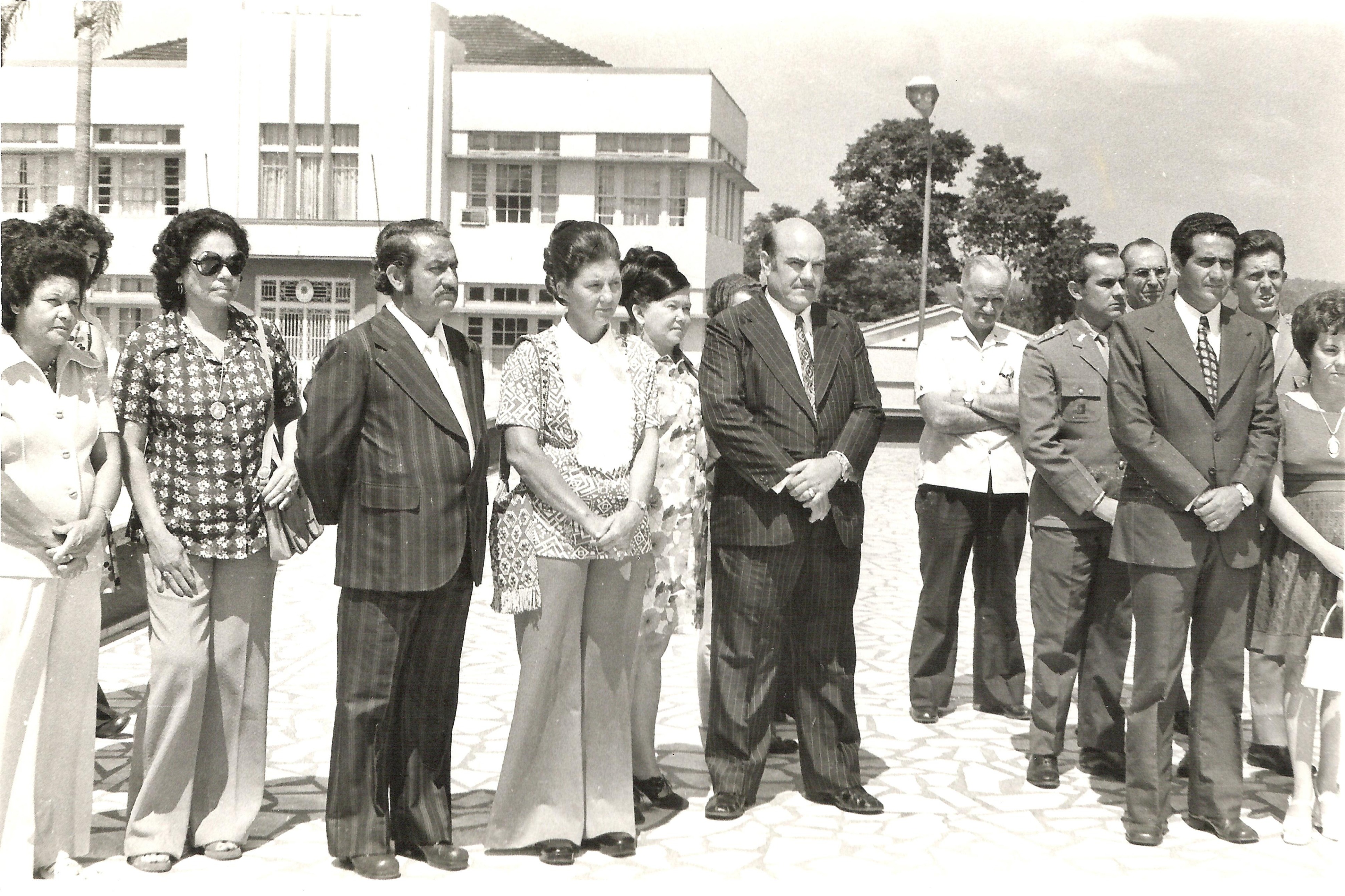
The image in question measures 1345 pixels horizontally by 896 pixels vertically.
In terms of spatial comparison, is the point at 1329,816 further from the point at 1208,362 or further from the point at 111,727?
the point at 111,727

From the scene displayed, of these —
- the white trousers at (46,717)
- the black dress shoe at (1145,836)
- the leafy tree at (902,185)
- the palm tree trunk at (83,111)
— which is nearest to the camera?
the white trousers at (46,717)

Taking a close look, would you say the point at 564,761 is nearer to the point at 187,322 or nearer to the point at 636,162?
the point at 187,322

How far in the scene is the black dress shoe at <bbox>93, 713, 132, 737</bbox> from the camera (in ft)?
19.7

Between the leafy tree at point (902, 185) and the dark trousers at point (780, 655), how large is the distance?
47.1 meters

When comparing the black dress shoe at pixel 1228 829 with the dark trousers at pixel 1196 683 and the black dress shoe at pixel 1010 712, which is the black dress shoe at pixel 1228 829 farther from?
the black dress shoe at pixel 1010 712

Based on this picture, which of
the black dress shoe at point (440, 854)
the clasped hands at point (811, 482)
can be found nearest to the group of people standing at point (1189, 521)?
the clasped hands at point (811, 482)

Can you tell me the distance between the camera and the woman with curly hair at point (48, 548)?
419 centimetres

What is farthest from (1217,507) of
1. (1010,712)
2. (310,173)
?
(310,173)

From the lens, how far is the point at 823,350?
5402 millimetres

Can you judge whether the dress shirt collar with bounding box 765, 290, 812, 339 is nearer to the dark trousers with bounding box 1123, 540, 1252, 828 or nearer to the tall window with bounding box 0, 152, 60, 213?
the dark trousers with bounding box 1123, 540, 1252, 828

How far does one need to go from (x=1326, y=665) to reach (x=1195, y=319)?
1.33 m

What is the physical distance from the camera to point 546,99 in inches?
1414

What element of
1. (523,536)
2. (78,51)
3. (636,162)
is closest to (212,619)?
(523,536)

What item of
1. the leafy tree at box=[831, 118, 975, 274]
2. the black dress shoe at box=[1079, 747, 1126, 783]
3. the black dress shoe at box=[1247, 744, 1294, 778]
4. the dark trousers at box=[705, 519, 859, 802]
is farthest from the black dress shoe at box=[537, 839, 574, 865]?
the leafy tree at box=[831, 118, 975, 274]
